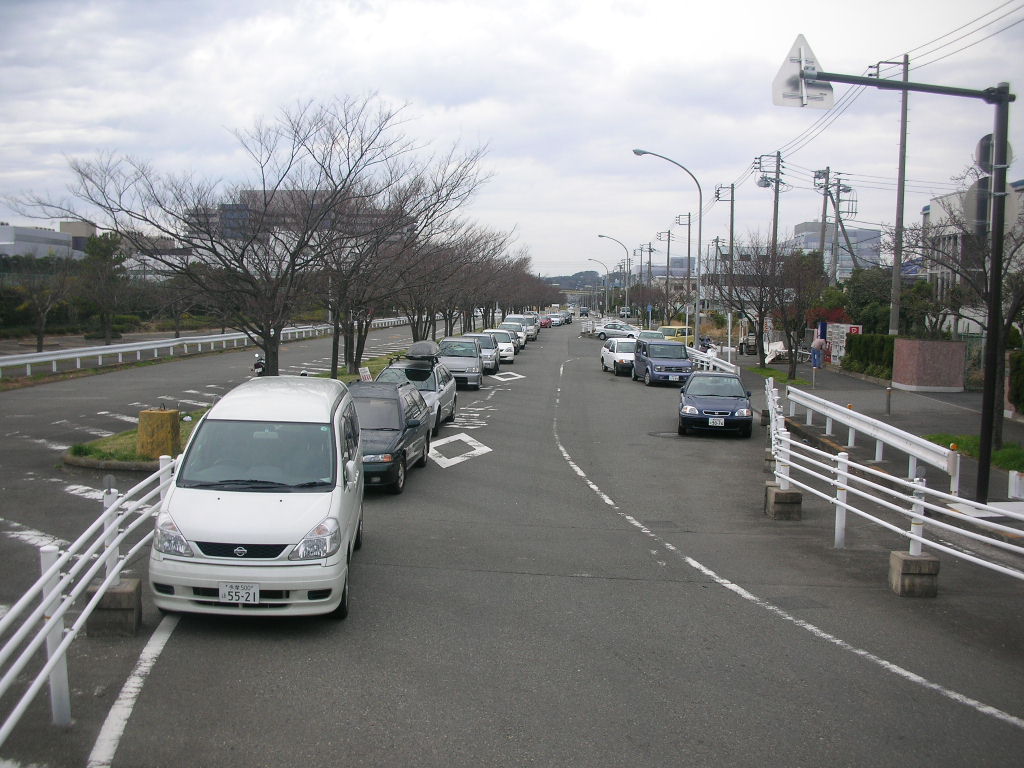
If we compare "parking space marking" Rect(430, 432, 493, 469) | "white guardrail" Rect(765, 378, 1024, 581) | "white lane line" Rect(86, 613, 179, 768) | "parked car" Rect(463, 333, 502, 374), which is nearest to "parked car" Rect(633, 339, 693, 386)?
"parked car" Rect(463, 333, 502, 374)

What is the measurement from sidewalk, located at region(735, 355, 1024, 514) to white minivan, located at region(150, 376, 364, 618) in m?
9.06

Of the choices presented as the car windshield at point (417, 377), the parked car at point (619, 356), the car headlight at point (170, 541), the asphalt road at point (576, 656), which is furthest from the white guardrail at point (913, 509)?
the parked car at point (619, 356)

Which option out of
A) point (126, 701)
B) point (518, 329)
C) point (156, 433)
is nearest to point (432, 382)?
point (156, 433)

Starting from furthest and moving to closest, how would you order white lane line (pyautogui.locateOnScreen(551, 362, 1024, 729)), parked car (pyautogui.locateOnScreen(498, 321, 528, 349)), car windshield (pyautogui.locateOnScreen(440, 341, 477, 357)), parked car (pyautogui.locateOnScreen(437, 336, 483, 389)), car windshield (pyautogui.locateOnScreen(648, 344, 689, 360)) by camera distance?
1. parked car (pyautogui.locateOnScreen(498, 321, 528, 349))
2. car windshield (pyautogui.locateOnScreen(648, 344, 689, 360))
3. car windshield (pyautogui.locateOnScreen(440, 341, 477, 357))
4. parked car (pyautogui.locateOnScreen(437, 336, 483, 389))
5. white lane line (pyautogui.locateOnScreen(551, 362, 1024, 729))

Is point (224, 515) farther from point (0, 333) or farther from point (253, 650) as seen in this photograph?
point (0, 333)

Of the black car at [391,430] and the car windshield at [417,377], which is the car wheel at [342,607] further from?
the car windshield at [417,377]

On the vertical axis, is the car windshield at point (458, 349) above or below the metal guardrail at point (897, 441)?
above

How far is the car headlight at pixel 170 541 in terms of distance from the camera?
6.58 metres

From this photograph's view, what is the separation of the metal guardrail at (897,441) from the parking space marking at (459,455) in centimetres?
673

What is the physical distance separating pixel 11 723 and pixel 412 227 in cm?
1701

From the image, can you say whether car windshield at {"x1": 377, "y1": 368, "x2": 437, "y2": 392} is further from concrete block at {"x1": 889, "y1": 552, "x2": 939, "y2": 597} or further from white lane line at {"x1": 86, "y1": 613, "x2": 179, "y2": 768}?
concrete block at {"x1": 889, "y1": 552, "x2": 939, "y2": 597}

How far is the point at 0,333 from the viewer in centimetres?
4378

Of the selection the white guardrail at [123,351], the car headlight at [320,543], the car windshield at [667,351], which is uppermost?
the car windshield at [667,351]

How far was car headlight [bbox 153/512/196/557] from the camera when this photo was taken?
6.58m
